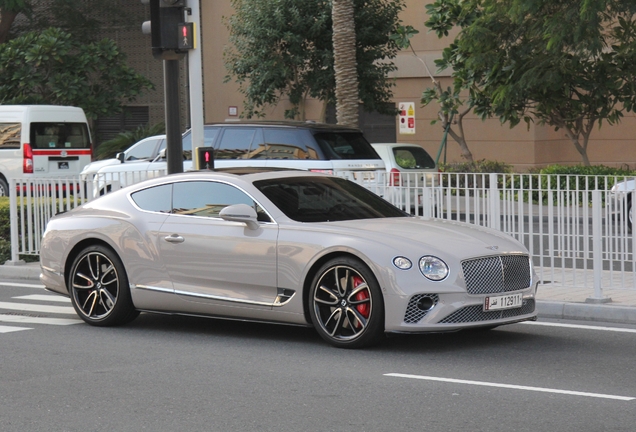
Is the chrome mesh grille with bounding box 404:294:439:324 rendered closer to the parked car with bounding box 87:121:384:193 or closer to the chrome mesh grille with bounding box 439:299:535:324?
the chrome mesh grille with bounding box 439:299:535:324

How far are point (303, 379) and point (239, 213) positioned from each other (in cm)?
192

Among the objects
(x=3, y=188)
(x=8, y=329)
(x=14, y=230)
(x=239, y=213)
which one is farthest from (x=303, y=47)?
(x=239, y=213)

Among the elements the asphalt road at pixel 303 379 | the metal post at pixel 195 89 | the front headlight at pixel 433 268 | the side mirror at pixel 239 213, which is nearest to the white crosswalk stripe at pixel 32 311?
the asphalt road at pixel 303 379

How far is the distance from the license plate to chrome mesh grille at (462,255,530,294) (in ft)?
0.18

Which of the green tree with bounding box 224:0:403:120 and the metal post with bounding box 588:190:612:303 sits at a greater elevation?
the green tree with bounding box 224:0:403:120

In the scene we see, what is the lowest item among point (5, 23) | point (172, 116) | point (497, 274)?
point (497, 274)

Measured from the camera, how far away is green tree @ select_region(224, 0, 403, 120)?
27359 millimetres

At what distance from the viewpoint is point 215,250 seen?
912cm

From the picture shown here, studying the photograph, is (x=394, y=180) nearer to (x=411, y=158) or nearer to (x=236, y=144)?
(x=236, y=144)

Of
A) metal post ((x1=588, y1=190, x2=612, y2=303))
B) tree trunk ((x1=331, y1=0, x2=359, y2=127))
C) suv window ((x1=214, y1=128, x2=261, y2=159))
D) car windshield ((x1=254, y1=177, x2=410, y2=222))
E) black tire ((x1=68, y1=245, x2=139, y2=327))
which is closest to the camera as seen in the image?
car windshield ((x1=254, y1=177, x2=410, y2=222))

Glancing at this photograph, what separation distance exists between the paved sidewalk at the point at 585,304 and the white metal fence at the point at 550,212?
10 cm

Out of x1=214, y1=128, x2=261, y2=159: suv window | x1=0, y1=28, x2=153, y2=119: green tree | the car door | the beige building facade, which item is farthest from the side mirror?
x1=0, y1=28, x2=153, y2=119: green tree

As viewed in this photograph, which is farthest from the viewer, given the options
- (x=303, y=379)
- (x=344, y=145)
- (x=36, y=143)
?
(x=36, y=143)

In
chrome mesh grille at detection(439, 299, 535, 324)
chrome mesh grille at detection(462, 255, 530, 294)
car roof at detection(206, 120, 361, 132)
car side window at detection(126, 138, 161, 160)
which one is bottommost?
chrome mesh grille at detection(439, 299, 535, 324)
